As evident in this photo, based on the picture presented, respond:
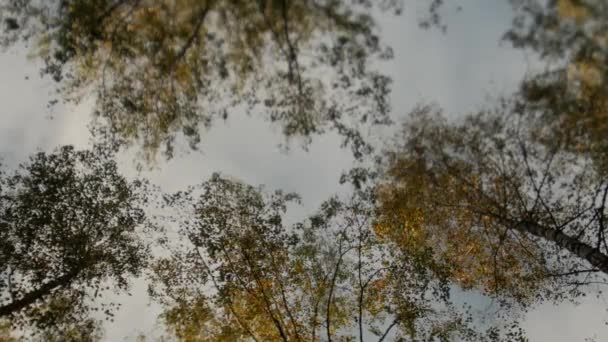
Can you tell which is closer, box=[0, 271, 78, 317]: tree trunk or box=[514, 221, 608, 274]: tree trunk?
box=[514, 221, 608, 274]: tree trunk

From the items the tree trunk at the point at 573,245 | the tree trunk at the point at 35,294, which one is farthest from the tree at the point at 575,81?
the tree trunk at the point at 35,294

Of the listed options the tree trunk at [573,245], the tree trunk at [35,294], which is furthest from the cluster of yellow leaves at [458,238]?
the tree trunk at [35,294]

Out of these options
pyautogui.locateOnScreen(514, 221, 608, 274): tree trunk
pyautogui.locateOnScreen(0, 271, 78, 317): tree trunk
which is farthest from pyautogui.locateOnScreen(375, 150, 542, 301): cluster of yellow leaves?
pyautogui.locateOnScreen(0, 271, 78, 317): tree trunk

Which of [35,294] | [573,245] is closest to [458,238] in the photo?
[573,245]

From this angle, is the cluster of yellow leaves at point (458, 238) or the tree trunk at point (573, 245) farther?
the cluster of yellow leaves at point (458, 238)

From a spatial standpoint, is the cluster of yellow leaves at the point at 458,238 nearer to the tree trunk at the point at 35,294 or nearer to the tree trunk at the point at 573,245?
the tree trunk at the point at 573,245

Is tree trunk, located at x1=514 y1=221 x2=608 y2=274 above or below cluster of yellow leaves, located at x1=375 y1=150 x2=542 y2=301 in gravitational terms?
below

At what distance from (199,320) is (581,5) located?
1417 cm

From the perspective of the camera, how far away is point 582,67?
10477 millimetres

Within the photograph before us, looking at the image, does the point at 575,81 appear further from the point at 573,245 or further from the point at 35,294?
the point at 35,294

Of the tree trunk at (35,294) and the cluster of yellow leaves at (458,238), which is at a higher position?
the cluster of yellow leaves at (458,238)

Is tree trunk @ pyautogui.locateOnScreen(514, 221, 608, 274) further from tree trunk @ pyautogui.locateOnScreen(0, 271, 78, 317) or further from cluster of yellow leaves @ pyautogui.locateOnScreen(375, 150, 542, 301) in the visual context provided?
Answer: tree trunk @ pyautogui.locateOnScreen(0, 271, 78, 317)

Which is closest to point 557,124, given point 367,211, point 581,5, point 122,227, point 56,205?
point 581,5

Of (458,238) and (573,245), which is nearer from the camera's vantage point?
(573,245)
